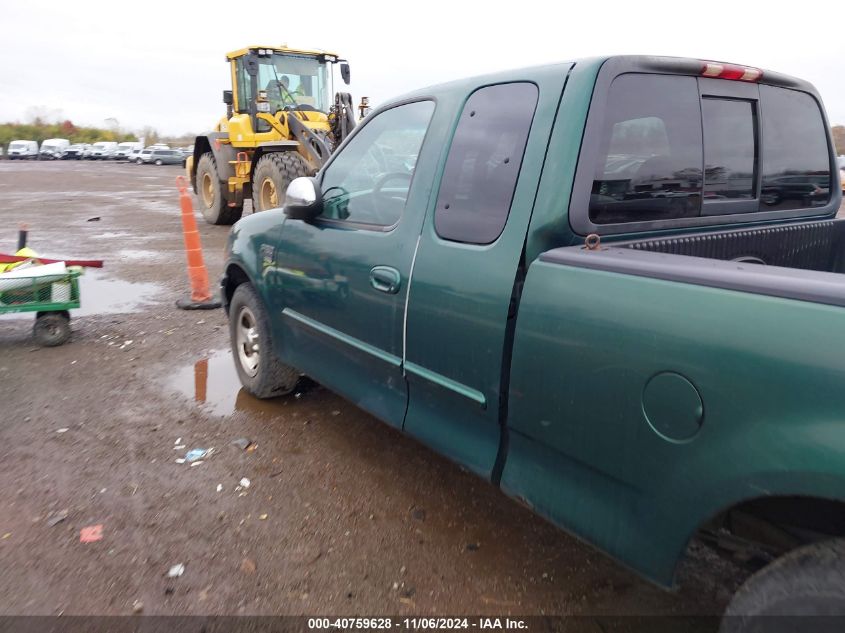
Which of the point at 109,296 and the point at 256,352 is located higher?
the point at 256,352

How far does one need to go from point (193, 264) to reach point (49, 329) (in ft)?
5.22

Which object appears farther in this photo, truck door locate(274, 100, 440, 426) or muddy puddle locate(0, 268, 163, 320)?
muddy puddle locate(0, 268, 163, 320)

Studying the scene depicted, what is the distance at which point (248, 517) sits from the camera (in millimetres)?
3062

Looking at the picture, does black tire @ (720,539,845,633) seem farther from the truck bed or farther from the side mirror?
the side mirror

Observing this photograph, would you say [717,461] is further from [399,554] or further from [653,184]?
[399,554]

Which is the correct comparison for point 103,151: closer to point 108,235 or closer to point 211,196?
point 211,196

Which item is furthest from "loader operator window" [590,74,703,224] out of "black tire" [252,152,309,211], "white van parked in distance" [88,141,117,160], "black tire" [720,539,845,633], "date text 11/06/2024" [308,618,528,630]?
"white van parked in distance" [88,141,117,160]

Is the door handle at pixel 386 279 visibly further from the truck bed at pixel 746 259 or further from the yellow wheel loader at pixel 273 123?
the yellow wheel loader at pixel 273 123

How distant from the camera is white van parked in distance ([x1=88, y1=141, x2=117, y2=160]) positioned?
60.8 m

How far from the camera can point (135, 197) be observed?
21406 millimetres

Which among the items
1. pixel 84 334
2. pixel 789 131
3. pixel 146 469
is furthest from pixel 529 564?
pixel 84 334

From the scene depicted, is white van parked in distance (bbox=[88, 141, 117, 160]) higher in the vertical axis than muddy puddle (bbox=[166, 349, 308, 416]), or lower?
higher

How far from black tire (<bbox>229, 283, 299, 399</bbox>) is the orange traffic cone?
88.5 inches

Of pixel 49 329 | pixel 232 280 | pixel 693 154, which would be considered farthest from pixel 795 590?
pixel 49 329
